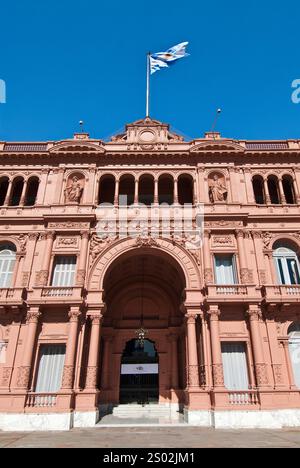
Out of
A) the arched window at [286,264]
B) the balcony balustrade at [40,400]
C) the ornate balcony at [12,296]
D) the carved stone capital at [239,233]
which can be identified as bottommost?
the balcony balustrade at [40,400]

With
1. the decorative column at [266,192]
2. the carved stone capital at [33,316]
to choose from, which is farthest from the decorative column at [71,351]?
the decorative column at [266,192]

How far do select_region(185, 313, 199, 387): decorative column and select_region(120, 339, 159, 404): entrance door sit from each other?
5880mm

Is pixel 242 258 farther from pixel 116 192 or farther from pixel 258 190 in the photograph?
pixel 116 192

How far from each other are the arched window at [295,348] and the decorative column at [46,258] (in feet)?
56.6

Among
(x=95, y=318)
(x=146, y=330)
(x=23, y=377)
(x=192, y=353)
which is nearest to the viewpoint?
(x=23, y=377)

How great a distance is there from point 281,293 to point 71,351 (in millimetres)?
14475

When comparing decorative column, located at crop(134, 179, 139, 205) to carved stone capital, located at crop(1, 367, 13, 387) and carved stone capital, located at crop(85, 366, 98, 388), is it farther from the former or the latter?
carved stone capital, located at crop(1, 367, 13, 387)

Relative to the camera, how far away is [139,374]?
2786 centimetres

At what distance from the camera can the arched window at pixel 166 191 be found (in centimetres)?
2814

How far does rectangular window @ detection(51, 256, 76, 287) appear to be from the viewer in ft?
74.9

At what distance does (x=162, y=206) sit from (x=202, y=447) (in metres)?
16.9

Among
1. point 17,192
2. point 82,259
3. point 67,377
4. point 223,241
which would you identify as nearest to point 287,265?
point 223,241

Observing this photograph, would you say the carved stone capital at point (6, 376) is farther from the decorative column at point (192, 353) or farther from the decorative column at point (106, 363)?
the decorative column at point (192, 353)
